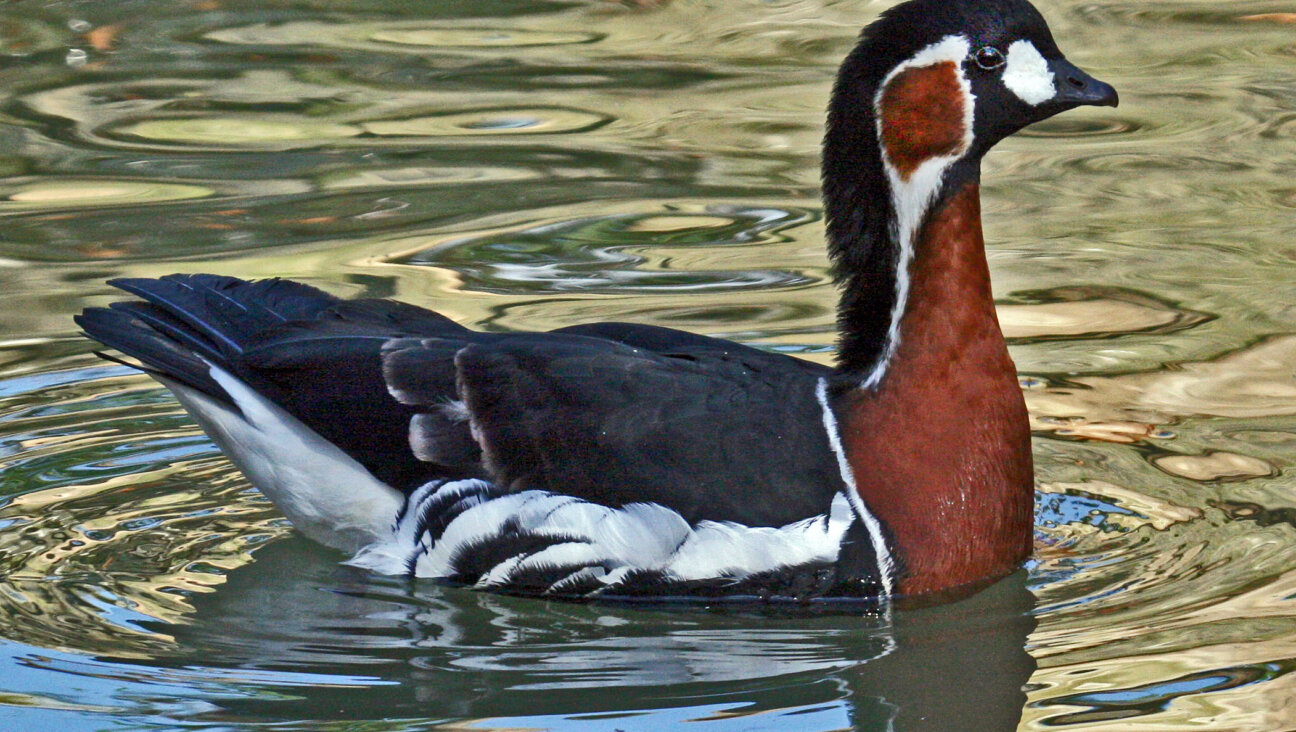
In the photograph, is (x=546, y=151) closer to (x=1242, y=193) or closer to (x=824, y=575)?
(x=1242, y=193)

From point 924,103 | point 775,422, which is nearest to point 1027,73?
point 924,103

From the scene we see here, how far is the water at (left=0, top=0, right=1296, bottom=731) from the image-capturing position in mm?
5129

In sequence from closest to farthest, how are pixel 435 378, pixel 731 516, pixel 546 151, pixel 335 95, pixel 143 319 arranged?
pixel 731 516, pixel 435 378, pixel 143 319, pixel 546 151, pixel 335 95

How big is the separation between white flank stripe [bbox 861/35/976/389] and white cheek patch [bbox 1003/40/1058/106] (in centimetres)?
13

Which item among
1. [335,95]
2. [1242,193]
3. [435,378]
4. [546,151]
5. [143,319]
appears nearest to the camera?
[435,378]

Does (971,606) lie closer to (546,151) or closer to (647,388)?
(647,388)

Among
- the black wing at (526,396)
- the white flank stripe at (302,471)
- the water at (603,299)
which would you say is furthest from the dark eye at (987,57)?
the white flank stripe at (302,471)

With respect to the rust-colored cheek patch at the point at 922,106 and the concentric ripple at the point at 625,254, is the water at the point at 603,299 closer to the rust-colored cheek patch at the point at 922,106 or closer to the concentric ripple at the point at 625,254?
the concentric ripple at the point at 625,254

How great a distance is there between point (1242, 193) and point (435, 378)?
17.7 ft

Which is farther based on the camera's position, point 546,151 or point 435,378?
point 546,151

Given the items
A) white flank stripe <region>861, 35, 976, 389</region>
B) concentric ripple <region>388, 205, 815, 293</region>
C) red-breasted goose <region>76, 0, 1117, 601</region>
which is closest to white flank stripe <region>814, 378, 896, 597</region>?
red-breasted goose <region>76, 0, 1117, 601</region>

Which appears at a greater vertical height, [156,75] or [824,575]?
[156,75]

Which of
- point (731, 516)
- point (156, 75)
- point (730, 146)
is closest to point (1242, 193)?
point (730, 146)

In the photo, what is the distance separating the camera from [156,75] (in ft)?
39.4
